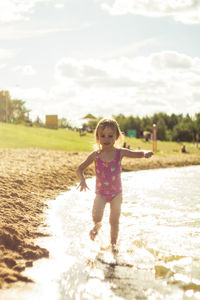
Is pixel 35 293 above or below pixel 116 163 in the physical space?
below

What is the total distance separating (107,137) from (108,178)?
506mm

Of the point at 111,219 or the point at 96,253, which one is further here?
the point at 111,219

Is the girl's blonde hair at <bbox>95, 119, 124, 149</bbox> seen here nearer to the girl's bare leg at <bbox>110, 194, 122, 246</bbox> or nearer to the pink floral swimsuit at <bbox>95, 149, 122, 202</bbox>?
the pink floral swimsuit at <bbox>95, 149, 122, 202</bbox>

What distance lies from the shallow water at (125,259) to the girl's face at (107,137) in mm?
1185

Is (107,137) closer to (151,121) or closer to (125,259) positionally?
(125,259)

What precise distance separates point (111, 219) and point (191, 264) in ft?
3.78

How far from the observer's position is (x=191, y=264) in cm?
403

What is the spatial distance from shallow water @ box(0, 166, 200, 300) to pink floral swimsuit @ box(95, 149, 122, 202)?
0.59 metres

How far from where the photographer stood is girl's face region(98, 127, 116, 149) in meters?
4.91

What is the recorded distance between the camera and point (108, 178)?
491 cm

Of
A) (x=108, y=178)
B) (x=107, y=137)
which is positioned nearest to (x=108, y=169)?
(x=108, y=178)

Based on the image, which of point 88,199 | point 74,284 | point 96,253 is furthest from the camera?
point 88,199

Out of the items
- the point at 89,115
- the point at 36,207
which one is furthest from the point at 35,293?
the point at 89,115

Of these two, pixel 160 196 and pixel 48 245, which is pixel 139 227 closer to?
pixel 48 245
